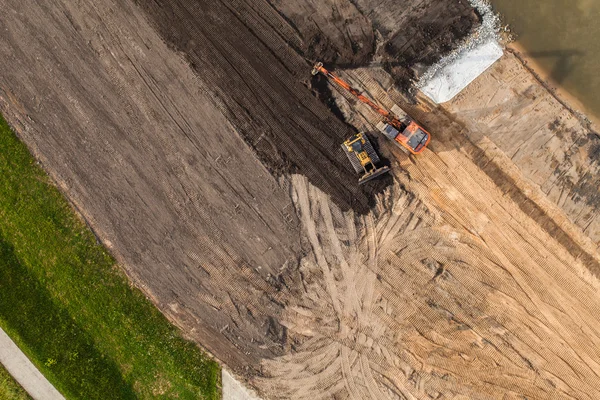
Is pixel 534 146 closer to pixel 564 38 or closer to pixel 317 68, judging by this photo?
pixel 564 38

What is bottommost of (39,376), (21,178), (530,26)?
(530,26)

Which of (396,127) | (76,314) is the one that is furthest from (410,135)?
(76,314)

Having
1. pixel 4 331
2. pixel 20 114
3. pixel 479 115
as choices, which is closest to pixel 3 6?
pixel 20 114

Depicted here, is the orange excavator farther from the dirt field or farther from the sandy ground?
the sandy ground

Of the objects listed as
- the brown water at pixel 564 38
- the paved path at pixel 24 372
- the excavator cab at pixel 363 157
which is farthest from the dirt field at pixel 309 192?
the paved path at pixel 24 372

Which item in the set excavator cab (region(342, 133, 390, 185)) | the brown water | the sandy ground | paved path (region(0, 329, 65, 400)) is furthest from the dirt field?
paved path (region(0, 329, 65, 400))

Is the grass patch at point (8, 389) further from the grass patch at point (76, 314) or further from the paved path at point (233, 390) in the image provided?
the paved path at point (233, 390)

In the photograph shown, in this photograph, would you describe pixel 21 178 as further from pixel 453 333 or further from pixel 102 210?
pixel 453 333
